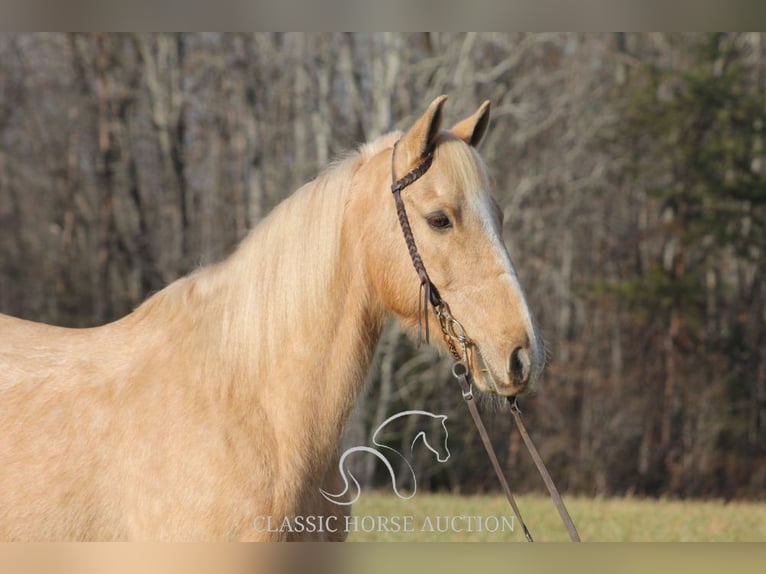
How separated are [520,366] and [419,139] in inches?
34.1

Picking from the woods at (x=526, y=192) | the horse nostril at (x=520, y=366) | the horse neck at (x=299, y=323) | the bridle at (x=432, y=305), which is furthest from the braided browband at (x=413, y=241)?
the woods at (x=526, y=192)

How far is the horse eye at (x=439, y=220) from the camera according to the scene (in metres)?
2.86

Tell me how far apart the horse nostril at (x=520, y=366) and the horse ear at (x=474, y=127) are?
871mm

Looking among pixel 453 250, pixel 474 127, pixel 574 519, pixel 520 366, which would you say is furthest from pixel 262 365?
pixel 574 519

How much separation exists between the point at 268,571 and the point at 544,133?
11675 millimetres

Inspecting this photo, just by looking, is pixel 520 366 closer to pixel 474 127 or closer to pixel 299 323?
pixel 299 323

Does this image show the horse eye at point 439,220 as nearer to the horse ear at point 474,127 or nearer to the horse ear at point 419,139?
the horse ear at point 419,139

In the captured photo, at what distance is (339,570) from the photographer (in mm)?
3242

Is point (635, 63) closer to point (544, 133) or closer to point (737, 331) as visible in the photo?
point (544, 133)

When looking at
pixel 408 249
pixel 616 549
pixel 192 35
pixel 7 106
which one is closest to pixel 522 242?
pixel 192 35

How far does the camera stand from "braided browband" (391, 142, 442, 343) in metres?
2.87

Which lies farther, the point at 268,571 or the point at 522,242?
the point at 522,242

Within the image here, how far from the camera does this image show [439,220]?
2861 millimetres

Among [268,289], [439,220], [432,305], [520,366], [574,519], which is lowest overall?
[574,519]
